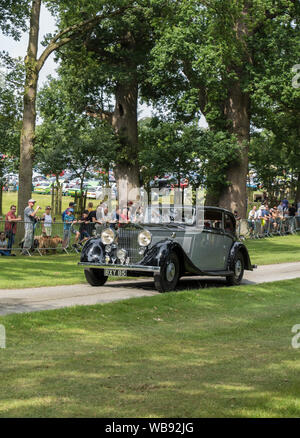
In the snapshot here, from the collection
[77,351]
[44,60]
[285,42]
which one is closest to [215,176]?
[285,42]

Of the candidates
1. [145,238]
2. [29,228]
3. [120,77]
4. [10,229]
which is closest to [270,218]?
[120,77]

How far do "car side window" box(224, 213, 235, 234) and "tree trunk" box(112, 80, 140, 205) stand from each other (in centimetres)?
2083

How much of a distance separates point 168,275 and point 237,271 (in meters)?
3.09

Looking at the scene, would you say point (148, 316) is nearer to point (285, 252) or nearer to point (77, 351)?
point (77, 351)

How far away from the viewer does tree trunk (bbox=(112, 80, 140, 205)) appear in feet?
125

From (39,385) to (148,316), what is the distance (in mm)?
5014

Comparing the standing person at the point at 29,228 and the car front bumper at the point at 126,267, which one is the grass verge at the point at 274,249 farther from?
the car front bumper at the point at 126,267

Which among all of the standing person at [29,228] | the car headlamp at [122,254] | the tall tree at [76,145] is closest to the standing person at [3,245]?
the standing person at [29,228]

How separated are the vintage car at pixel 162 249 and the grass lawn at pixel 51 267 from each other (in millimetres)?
1326

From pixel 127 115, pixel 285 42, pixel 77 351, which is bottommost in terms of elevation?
pixel 77 351

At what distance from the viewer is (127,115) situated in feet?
125

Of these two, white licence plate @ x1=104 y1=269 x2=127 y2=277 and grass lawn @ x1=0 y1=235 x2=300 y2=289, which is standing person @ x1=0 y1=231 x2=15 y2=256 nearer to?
grass lawn @ x1=0 y1=235 x2=300 y2=289

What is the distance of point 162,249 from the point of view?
14.0 meters

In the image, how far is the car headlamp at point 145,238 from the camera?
→ 565 inches
